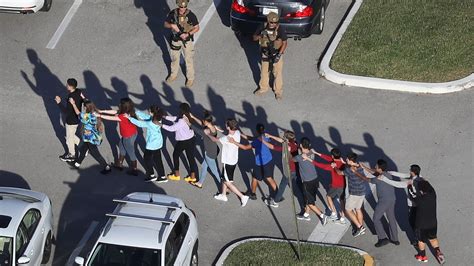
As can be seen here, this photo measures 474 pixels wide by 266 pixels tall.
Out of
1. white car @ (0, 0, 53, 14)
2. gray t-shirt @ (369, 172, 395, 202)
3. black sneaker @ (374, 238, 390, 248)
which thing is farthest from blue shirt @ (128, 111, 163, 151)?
white car @ (0, 0, 53, 14)

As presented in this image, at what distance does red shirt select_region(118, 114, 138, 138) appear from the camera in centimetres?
1606

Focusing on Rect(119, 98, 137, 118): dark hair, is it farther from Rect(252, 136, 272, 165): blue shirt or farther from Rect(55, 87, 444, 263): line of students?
Rect(252, 136, 272, 165): blue shirt

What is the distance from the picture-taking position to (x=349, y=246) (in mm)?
15109

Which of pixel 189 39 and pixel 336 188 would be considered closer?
pixel 336 188

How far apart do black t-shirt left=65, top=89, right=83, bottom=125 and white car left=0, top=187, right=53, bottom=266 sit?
6.49 feet

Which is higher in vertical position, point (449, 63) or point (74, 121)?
point (74, 121)

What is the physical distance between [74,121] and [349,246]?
A: 5183 millimetres

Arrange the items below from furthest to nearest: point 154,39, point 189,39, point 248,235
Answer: point 154,39, point 189,39, point 248,235

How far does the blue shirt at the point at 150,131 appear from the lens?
15.9 metres

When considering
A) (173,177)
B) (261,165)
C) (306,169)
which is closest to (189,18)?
(173,177)

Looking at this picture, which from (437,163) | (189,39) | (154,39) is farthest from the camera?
(154,39)

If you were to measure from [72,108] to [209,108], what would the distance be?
290 centimetres

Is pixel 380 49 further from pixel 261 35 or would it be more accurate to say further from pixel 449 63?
pixel 261 35

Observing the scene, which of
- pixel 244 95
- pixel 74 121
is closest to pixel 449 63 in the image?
pixel 244 95
